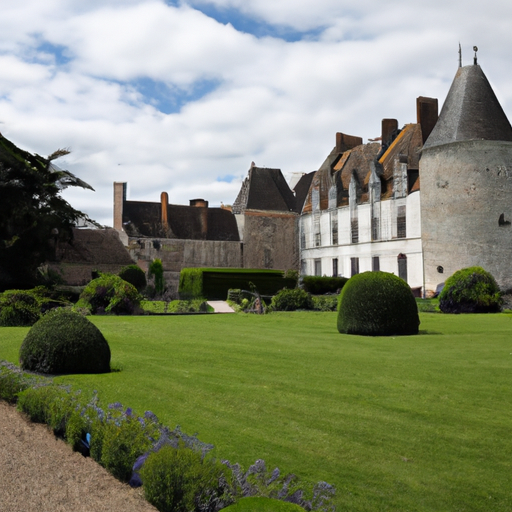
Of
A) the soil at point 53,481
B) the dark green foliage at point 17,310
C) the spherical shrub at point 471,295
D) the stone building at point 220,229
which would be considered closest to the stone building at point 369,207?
the stone building at point 220,229

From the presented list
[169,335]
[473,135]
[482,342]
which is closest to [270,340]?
[169,335]

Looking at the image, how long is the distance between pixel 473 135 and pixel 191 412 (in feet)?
104

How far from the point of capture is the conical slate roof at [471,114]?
34.9 meters

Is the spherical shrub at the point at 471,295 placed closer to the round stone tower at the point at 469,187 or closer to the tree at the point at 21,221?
the round stone tower at the point at 469,187

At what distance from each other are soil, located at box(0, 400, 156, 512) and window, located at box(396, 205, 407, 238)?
34.2 m

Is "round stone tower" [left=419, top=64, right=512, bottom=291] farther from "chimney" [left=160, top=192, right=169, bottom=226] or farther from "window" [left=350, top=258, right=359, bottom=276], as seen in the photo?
"chimney" [left=160, top=192, right=169, bottom=226]

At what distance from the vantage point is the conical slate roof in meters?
34.9

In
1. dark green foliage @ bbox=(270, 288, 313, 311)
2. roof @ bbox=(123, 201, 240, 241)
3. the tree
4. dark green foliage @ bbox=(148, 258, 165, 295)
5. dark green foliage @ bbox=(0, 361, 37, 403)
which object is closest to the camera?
dark green foliage @ bbox=(0, 361, 37, 403)

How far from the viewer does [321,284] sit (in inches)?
1364

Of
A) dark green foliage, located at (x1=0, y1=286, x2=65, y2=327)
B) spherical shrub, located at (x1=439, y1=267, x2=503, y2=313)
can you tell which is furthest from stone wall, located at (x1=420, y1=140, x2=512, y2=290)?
dark green foliage, located at (x1=0, y1=286, x2=65, y2=327)

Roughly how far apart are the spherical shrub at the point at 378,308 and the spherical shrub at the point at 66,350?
759 cm

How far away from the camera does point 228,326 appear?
15922 mm

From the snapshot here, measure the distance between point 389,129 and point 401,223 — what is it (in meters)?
10.2

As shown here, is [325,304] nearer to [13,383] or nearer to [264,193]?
[13,383]
